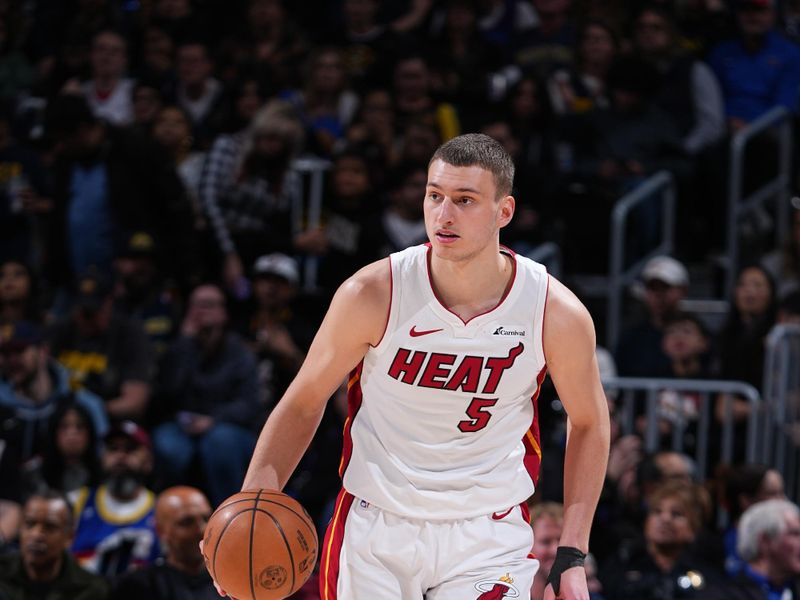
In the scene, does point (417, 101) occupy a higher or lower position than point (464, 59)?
lower

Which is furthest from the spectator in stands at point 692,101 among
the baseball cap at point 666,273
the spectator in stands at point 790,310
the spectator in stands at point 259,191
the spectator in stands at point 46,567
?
the spectator in stands at point 46,567

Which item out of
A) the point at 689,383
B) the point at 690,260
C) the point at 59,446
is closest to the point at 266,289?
the point at 59,446

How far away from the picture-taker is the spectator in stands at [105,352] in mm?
9539

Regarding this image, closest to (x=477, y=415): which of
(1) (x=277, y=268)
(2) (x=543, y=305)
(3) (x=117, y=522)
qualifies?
(2) (x=543, y=305)

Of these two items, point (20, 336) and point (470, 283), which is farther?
point (20, 336)

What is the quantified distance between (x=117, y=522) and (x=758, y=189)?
6.05 meters

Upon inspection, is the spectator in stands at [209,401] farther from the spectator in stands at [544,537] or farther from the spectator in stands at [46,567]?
the spectator in stands at [544,537]

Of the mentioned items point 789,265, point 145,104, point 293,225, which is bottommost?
point 789,265

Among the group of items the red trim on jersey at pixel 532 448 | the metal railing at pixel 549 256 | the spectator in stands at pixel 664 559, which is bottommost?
the spectator in stands at pixel 664 559

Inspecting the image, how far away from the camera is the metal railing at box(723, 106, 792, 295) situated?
11.3 m

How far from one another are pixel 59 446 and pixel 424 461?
4.76 metres

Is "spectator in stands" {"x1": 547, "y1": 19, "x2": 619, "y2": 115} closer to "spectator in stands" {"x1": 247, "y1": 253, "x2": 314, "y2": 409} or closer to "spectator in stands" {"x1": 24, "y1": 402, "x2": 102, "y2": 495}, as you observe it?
"spectator in stands" {"x1": 247, "y1": 253, "x2": 314, "y2": 409}

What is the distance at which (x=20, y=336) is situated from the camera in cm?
938

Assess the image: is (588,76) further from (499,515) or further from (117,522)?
(499,515)
